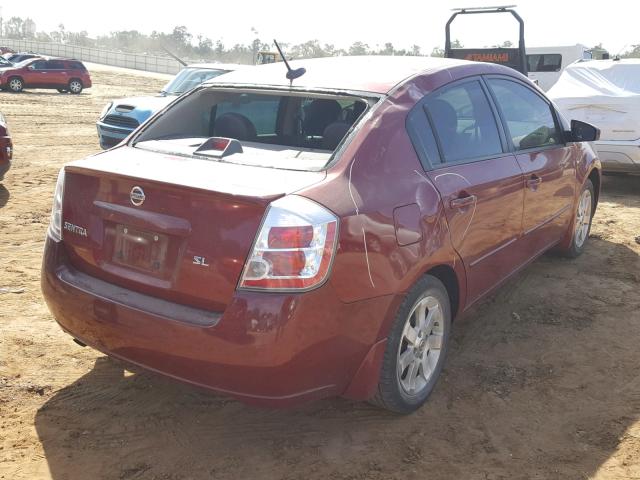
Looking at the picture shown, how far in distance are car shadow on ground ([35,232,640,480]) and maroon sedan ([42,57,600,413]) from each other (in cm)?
26

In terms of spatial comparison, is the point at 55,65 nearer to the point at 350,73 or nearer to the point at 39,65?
the point at 39,65

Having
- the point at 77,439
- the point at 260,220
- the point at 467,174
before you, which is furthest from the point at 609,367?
the point at 77,439

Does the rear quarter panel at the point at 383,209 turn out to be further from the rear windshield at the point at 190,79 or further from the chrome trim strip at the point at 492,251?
the rear windshield at the point at 190,79

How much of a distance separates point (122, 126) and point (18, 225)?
370cm

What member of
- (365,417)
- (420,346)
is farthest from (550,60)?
(365,417)

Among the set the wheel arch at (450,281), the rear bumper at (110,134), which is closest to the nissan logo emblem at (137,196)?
the wheel arch at (450,281)

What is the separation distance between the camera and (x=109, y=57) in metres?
61.2

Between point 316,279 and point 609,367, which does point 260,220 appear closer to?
point 316,279

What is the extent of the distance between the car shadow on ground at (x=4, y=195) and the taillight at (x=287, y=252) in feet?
19.0

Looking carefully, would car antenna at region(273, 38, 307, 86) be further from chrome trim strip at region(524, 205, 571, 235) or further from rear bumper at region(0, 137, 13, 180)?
rear bumper at region(0, 137, 13, 180)

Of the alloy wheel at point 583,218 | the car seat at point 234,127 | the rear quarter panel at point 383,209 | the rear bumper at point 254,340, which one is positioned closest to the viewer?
the rear bumper at point 254,340

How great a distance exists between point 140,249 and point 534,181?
262 cm

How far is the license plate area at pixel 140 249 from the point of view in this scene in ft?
8.86

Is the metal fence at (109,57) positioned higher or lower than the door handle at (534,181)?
higher
